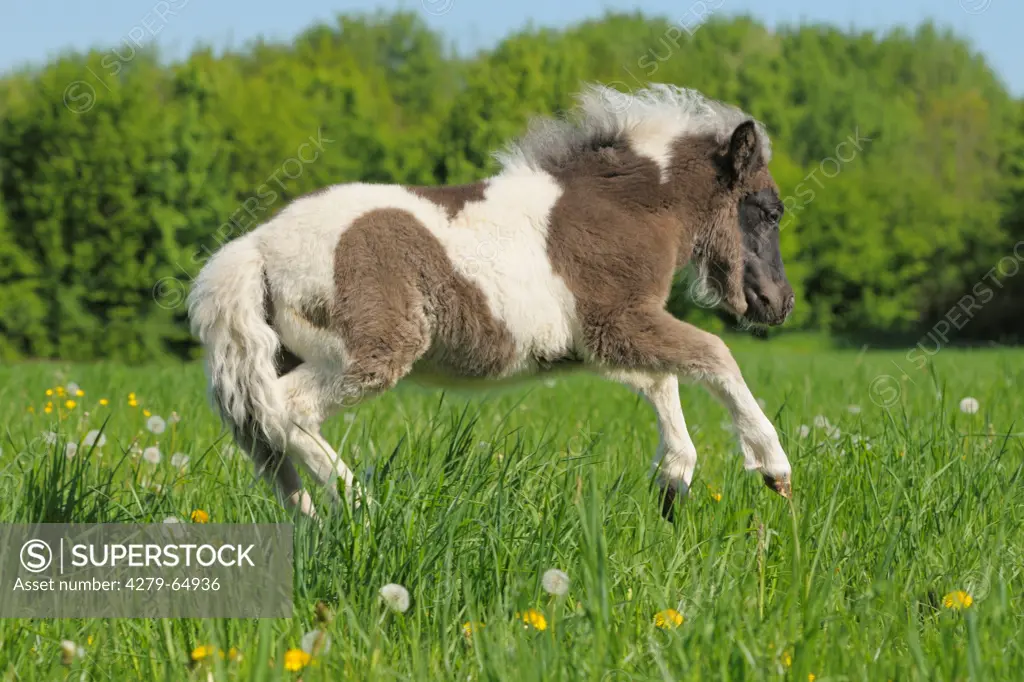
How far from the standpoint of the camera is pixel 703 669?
2705 mm

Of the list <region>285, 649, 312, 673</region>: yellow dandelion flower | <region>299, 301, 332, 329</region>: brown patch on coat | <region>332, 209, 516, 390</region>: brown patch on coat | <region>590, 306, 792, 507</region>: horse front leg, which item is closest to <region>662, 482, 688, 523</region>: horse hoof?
<region>590, 306, 792, 507</region>: horse front leg

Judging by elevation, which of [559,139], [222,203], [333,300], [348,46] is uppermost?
[348,46]

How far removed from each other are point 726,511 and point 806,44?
201ft

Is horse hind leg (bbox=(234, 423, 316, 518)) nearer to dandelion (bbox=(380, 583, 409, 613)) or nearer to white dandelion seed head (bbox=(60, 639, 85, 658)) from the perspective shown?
dandelion (bbox=(380, 583, 409, 613))

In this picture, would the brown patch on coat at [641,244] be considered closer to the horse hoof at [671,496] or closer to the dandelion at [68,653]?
the horse hoof at [671,496]

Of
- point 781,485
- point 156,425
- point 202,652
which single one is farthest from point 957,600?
point 156,425

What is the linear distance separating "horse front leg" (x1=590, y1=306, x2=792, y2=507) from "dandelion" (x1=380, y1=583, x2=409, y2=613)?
4.51 ft

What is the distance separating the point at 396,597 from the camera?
9.81 feet

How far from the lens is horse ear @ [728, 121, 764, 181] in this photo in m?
4.36

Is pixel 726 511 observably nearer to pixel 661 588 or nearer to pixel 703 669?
pixel 661 588

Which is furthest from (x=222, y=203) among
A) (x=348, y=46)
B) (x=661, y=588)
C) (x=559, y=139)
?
(x=348, y=46)

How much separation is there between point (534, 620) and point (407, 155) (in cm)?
2187

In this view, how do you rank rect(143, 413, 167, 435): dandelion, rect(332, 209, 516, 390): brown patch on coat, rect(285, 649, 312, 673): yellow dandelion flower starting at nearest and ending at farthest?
rect(285, 649, 312, 673): yellow dandelion flower, rect(332, 209, 516, 390): brown patch on coat, rect(143, 413, 167, 435): dandelion

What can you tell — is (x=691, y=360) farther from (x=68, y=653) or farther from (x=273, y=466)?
(x=68, y=653)
